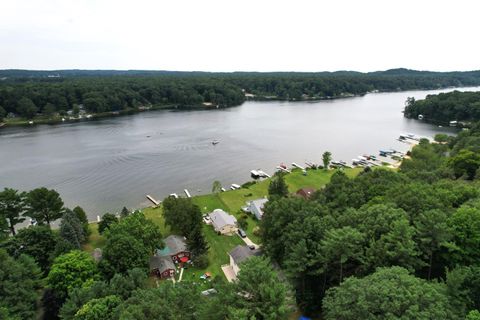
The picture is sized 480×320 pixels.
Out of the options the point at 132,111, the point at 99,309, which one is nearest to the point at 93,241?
the point at 99,309

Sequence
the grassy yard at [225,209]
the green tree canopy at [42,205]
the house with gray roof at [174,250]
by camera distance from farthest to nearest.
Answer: the green tree canopy at [42,205]
the grassy yard at [225,209]
the house with gray roof at [174,250]

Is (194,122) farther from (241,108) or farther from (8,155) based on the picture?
(8,155)

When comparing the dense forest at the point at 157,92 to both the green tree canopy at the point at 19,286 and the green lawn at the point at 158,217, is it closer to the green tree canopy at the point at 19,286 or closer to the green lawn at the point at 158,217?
the green lawn at the point at 158,217

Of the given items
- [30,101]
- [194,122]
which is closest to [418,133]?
[194,122]

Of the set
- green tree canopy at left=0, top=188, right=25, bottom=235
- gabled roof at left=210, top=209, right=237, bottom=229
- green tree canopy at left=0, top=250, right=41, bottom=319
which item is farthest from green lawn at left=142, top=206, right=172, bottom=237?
green tree canopy at left=0, top=250, right=41, bottom=319

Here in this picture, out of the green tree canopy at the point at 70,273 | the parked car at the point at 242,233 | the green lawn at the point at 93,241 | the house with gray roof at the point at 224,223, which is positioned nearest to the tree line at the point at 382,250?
the parked car at the point at 242,233

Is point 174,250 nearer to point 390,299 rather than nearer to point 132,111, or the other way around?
point 390,299
